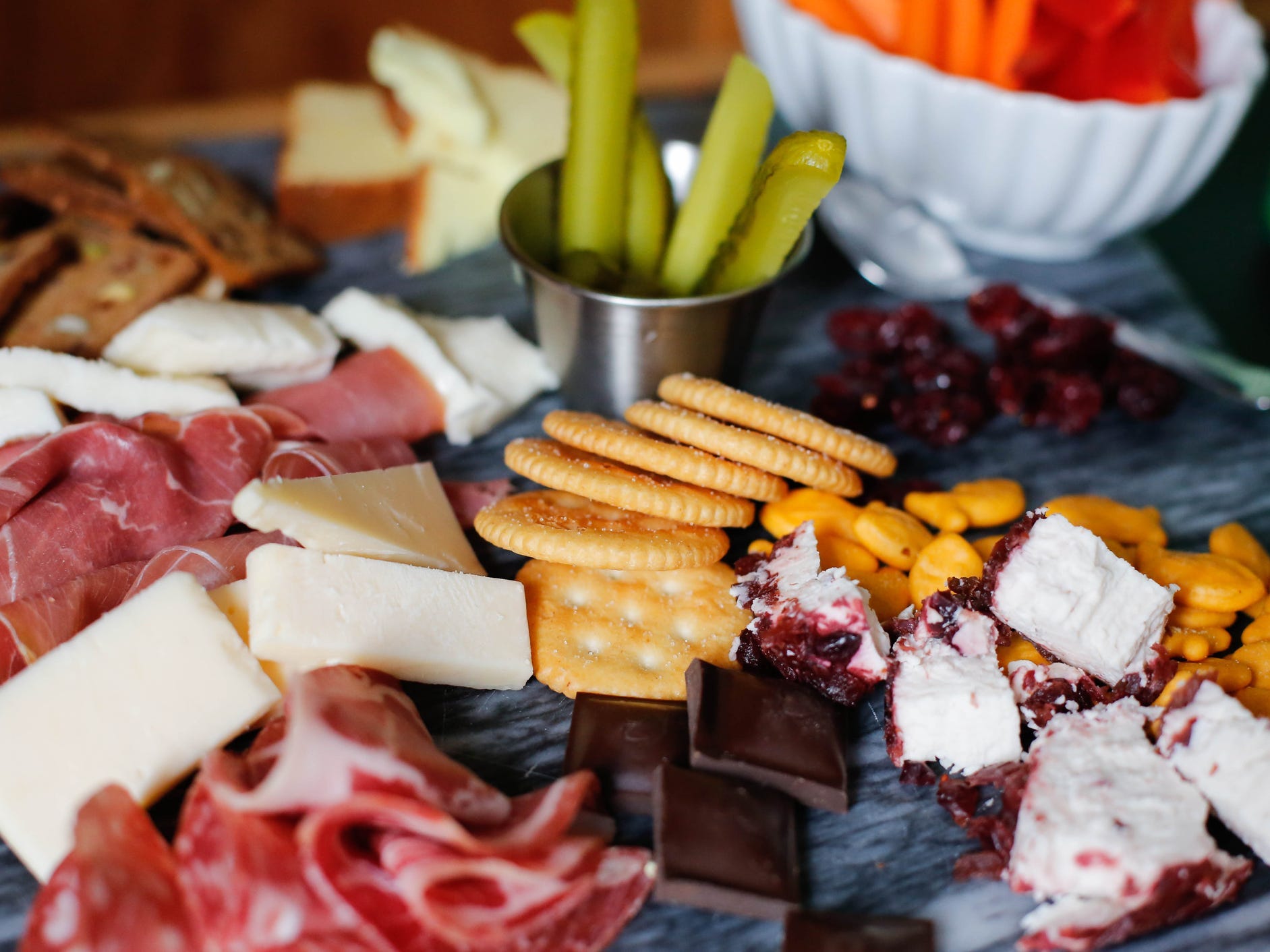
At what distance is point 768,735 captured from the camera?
1.23 metres

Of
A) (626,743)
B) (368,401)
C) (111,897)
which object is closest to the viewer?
(111,897)

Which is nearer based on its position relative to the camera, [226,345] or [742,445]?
[742,445]

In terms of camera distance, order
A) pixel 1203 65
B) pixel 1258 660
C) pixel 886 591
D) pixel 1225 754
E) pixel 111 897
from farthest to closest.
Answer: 1. pixel 1203 65
2. pixel 886 591
3. pixel 1258 660
4. pixel 1225 754
5. pixel 111 897

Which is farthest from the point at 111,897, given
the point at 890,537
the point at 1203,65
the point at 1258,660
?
the point at 1203,65

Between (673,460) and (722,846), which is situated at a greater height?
(673,460)

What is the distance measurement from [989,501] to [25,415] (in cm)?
142

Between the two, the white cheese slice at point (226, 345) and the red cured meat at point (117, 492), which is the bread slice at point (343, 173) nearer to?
the white cheese slice at point (226, 345)

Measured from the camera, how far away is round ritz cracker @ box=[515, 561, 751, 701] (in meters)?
1.37

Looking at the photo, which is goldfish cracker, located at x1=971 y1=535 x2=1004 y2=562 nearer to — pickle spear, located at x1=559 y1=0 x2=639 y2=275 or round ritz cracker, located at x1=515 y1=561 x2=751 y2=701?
round ritz cracker, located at x1=515 y1=561 x2=751 y2=701

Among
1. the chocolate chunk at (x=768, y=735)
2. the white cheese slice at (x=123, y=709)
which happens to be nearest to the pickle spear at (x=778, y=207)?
the chocolate chunk at (x=768, y=735)

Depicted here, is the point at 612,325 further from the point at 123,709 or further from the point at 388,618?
the point at 123,709

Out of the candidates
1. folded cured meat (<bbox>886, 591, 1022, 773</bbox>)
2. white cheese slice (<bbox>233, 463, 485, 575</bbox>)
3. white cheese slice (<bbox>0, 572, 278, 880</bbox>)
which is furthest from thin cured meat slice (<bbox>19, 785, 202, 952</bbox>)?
folded cured meat (<bbox>886, 591, 1022, 773</bbox>)

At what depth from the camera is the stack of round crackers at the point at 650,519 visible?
1380 millimetres

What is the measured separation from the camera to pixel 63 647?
1207 mm
